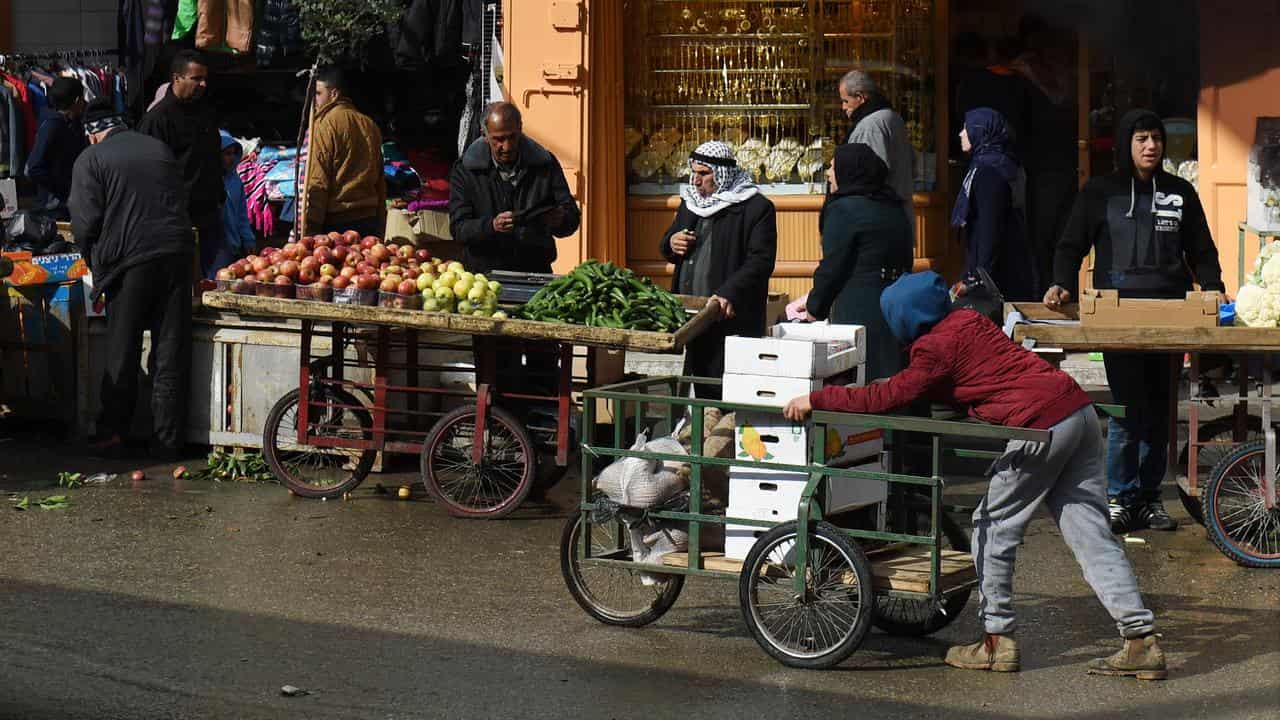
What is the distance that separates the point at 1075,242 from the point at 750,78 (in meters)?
5.04

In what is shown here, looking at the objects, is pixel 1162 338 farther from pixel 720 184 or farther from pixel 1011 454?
pixel 720 184

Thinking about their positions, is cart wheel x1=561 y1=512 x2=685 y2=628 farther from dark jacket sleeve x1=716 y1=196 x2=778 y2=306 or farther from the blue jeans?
the blue jeans

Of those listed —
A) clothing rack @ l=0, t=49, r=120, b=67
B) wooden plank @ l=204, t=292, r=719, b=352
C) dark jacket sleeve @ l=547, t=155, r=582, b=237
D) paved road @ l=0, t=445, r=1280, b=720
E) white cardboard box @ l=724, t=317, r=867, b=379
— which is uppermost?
clothing rack @ l=0, t=49, r=120, b=67

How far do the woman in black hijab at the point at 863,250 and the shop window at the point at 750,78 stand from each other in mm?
4442

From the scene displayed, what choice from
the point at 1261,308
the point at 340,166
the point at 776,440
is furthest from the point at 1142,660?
the point at 340,166

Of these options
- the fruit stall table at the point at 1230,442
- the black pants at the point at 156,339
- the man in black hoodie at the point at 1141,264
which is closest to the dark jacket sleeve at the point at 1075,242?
the man in black hoodie at the point at 1141,264

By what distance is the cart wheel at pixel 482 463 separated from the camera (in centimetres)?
908

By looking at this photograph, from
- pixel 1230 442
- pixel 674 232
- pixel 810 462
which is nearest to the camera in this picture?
pixel 810 462

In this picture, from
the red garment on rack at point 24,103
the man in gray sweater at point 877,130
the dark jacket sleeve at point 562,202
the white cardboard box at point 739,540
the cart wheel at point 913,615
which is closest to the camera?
the white cardboard box at point 739,540

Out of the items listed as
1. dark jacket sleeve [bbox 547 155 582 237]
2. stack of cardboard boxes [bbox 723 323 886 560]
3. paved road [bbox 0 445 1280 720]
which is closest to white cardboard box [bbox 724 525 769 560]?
stack of cardboard boxes [bbox 723 323 886 560]

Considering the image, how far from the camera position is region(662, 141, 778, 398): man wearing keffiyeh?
9234 mm

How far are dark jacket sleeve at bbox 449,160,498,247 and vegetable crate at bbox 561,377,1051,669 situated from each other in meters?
2.80

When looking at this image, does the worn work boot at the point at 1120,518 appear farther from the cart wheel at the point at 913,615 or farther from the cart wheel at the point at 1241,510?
the cart wheel at the point at 913,615

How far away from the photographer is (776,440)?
6707 mm
